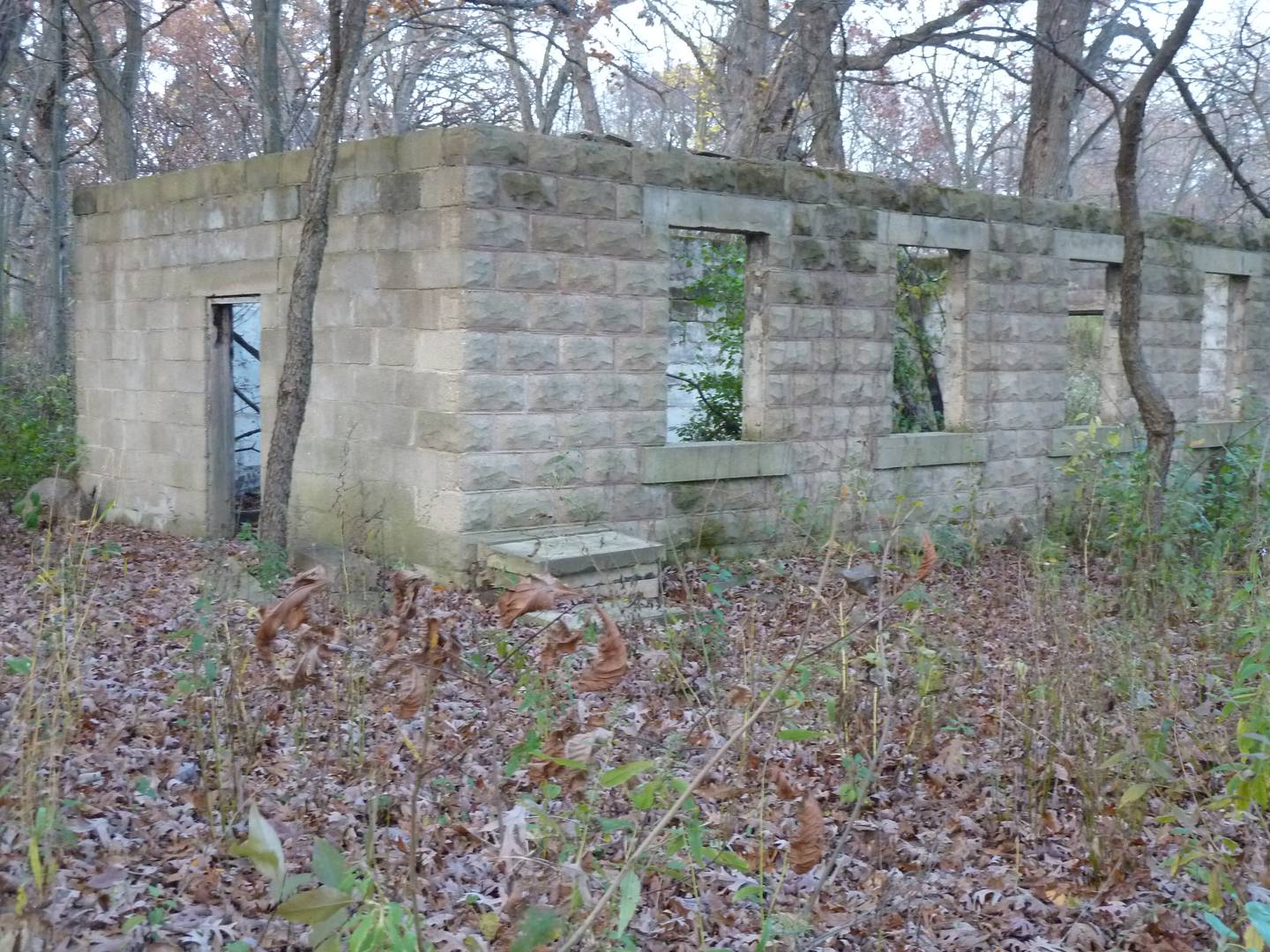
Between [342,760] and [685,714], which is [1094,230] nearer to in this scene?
[685,714]

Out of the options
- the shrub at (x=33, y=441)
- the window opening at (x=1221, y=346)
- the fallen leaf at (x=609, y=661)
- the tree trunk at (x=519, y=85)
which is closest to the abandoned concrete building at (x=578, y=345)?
the shrub at (x=33, y=441)

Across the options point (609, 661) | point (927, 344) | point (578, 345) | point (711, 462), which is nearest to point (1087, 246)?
point (927, 344)

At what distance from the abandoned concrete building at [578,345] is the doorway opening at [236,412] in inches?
1.0

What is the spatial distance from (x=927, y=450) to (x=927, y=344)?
194cm

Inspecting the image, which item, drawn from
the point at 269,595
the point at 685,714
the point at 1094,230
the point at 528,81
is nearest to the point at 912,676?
the point at 685,714

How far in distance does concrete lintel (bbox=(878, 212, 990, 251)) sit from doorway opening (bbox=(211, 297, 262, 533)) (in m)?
4.72

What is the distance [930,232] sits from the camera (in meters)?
10.7

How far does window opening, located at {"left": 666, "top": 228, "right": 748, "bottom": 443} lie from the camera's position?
10.9 metres

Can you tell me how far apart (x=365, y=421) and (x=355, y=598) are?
69.7 inches

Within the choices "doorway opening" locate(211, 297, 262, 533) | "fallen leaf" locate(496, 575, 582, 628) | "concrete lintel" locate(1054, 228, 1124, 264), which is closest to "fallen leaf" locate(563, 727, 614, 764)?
"fallen leaf" locate(496, 575, 582, 628)

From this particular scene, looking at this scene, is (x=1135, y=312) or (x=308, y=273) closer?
(x=308, y=273)

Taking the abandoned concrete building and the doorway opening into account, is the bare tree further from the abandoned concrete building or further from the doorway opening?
the doorway opening

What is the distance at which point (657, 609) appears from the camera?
804cm

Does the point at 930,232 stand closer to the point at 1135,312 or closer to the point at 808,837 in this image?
the point at 1135,312
